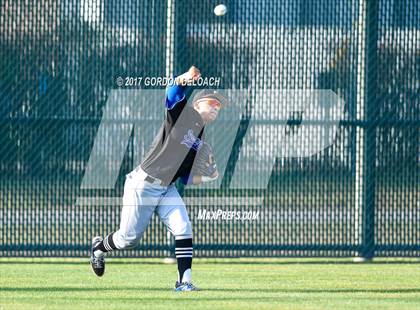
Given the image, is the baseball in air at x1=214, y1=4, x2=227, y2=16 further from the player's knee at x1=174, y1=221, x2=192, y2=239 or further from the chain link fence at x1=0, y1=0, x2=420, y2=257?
the player's knee at x1=174, y1=221, x2=192, y2=239

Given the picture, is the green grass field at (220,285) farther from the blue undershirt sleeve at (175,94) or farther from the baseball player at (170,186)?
the blue undershirt sleeve at (175,94)

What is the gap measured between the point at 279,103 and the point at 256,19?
92cm

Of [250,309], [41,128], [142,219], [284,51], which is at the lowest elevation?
[250,309]

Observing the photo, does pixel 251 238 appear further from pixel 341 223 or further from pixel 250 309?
pixel 250 309

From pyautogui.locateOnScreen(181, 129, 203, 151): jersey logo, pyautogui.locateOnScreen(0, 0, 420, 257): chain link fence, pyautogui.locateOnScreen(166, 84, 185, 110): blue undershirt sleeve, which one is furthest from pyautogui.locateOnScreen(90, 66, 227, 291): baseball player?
pyautogui.locateOnScreen(0, 0, 420, 257): chain link fence

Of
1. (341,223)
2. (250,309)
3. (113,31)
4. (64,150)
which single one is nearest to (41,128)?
(64,150)

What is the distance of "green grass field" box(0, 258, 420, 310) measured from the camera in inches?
346

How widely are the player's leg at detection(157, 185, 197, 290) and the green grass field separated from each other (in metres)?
0.18

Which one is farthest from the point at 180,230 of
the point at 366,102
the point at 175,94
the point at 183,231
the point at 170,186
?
the point at 366,102

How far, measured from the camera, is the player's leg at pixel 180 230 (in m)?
9.71

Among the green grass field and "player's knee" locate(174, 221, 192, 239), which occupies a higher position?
"player's knee" locate(174, 221, 192, 239)

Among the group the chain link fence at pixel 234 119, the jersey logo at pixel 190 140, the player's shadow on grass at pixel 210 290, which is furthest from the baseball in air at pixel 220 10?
the player's shadow on grass at pixel 210 290

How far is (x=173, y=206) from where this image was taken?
388 inches

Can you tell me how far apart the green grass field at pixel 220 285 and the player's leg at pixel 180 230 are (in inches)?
7.1
